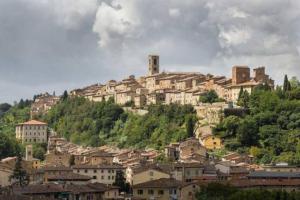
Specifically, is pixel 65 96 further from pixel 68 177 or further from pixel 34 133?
pixel 68 177

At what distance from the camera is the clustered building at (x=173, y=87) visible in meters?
97.4

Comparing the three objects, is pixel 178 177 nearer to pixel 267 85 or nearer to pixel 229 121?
pixel 229 121

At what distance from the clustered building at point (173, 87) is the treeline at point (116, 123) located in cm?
281

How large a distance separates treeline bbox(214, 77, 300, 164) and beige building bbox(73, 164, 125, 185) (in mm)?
14424

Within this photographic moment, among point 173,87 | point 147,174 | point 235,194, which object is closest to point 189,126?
point 173,87

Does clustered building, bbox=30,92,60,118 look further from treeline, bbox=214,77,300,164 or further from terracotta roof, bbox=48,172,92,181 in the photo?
terracotta roof, bbox=48,172,92,181

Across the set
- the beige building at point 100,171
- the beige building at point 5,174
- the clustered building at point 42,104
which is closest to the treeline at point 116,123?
the clustered building at point 42,104

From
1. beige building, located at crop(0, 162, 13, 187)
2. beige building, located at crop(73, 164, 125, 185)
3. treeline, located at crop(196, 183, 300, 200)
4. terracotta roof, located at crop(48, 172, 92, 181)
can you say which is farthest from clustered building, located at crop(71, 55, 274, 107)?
treeline, located at crop(196, 183, 300, 200)

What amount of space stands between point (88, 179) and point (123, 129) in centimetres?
3826

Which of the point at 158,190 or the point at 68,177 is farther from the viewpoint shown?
the point at 68,177

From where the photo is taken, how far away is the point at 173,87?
109 m

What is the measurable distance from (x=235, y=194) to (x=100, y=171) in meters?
21.7

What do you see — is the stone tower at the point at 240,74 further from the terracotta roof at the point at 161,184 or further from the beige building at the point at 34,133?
the terracotta roof at the point at 161,184

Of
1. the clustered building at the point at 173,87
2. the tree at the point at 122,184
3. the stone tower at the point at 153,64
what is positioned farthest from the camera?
the stone tower at the point at 153,64
